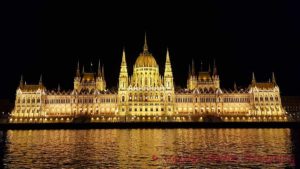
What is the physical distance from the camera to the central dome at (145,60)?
120m

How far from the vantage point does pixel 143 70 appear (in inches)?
4648

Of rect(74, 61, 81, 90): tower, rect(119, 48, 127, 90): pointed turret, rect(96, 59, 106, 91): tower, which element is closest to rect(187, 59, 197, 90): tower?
rect(119, 48, 127, 90): pointed turret

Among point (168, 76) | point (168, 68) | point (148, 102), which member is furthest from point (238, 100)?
point (148, 102)

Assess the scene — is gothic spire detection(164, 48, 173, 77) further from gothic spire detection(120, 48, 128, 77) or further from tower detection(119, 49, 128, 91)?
gothic spire detection(120, 48, 128, 77)

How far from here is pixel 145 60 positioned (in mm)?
120375

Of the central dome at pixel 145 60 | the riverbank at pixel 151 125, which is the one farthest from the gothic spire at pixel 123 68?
the riverbank at pixel 151 125

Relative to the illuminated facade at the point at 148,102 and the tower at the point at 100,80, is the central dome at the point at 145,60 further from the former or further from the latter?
the tower at the point at 100,80

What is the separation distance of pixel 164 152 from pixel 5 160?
13.3 m

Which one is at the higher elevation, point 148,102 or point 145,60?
point 145,60

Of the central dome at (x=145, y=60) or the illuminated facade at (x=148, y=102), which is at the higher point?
the central dome at (x=145, y=60)

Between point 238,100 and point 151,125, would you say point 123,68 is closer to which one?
point 238,100

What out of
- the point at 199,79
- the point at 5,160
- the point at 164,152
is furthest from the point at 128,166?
the point at 199,79

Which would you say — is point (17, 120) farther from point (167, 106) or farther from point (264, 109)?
point (264, 109)

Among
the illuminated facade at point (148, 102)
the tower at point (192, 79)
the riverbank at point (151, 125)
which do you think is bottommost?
the riverbank at point (151, 125)
